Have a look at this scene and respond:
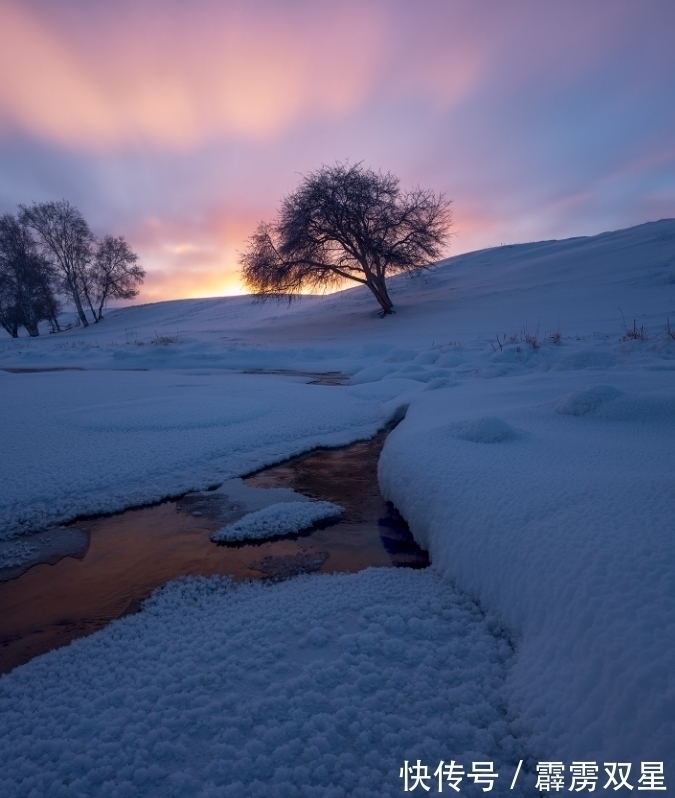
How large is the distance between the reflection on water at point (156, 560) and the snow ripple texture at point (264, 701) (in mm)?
215

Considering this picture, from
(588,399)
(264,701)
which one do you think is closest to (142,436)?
(264,701)

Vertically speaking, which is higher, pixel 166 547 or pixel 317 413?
pixel 317 413

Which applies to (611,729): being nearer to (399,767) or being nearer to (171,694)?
(399,767)

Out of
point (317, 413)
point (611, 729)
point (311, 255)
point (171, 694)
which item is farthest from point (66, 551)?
point (311, 255)

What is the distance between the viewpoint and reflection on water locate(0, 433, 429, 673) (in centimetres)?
174

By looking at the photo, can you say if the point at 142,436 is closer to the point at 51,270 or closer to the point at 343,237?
the point at 343,237

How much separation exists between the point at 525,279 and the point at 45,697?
1634cm

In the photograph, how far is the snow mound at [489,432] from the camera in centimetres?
282

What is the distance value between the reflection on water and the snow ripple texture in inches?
8.5

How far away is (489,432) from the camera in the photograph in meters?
2.83

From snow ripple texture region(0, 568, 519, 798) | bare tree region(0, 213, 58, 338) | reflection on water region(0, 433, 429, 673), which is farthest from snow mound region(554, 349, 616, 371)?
bare tree region(0, 213, 58, 338)

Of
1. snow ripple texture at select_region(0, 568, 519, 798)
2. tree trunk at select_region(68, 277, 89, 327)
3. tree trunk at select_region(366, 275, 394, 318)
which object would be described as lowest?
snow ripple texture at select_region(0, 568, 519, 798)

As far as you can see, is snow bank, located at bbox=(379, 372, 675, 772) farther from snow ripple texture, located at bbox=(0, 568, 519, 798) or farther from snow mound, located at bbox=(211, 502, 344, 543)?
snow mound, located at bbox=(211, 502, 344, 543)

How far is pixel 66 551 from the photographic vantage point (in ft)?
7.43
